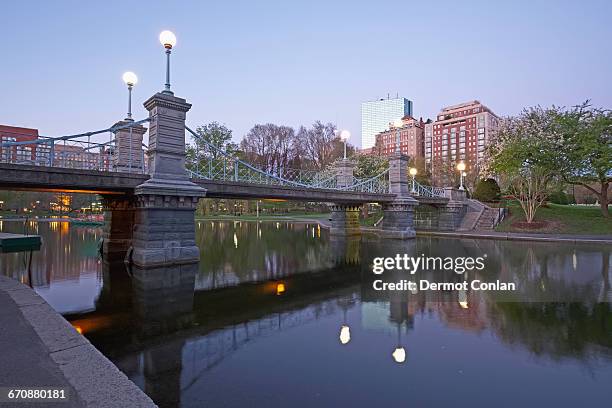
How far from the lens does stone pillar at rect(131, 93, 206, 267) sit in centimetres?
1365

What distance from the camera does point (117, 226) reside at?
1822 centimetres

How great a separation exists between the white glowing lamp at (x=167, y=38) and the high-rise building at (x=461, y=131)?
11298 centimetres

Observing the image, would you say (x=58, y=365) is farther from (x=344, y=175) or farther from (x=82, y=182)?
(x=344, y=175)

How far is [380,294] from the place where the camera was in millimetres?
9883

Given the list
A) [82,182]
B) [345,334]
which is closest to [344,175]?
[82,182]

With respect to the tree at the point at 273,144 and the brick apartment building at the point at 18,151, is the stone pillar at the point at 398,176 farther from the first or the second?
the tree at the point at 273,144

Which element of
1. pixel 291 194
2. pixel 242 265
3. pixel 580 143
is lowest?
pixel 242 265

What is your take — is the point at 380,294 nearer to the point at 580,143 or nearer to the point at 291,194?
the point at 291,194

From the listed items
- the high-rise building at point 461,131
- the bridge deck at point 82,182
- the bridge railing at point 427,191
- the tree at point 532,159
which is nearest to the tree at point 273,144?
the bridge railing at point 427,191

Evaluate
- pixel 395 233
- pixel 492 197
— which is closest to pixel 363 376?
pixel 395 233

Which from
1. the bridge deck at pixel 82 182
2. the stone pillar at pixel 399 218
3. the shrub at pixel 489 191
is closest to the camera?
the bridge deck at pixel 82 182

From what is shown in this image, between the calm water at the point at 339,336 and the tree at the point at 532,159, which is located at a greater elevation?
the tree at the point at 532,159

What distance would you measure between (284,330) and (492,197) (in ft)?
120

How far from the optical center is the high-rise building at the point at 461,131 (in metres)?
121
